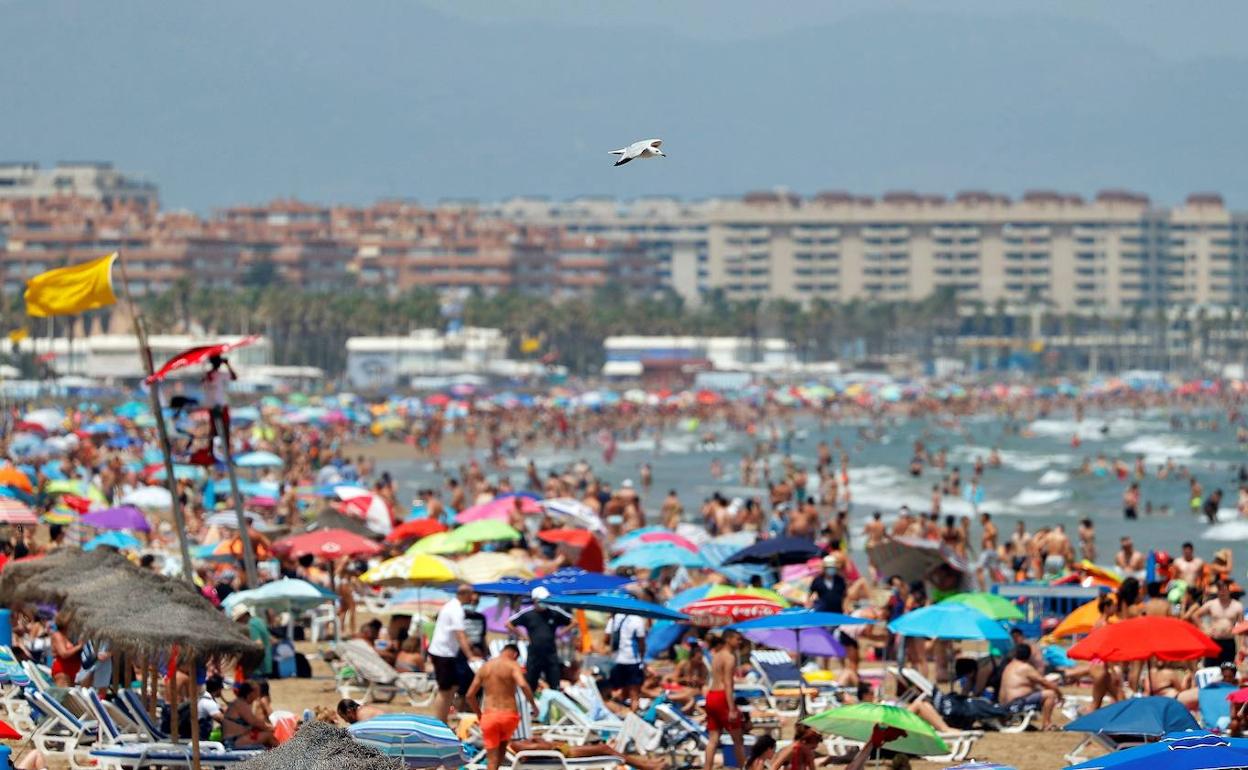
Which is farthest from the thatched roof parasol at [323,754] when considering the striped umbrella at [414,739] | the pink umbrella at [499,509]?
the pink umbrella at [499,509]

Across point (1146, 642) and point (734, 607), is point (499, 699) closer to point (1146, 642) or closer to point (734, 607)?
point (734, 607)

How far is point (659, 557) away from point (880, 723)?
26.8 ft

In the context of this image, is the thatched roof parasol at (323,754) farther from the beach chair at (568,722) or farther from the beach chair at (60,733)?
the beach chair at (568,722)

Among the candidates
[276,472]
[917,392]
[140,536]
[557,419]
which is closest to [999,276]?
[917,392]

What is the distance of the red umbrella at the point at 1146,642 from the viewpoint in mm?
12781

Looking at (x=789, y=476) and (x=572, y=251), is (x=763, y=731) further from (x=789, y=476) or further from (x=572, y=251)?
(x=572, y=251)

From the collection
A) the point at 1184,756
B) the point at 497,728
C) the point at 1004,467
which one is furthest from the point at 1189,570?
the point at 1004,467

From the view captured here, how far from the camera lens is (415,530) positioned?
21.6 meters

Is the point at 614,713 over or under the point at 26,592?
under

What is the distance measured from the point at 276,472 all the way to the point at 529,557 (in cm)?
1992

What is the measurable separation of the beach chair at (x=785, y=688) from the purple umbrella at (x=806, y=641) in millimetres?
194

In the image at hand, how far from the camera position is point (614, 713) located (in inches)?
513

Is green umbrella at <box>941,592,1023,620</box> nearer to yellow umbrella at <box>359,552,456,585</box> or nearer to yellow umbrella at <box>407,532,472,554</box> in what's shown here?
yellow umbrella at <box>359,552,456,585</box>

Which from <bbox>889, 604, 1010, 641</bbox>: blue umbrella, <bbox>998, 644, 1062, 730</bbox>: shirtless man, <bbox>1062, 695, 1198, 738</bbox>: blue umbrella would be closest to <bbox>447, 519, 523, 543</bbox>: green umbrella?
<bbox>889, 604, 1010, 641</bbox>: blue umbrella
